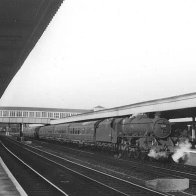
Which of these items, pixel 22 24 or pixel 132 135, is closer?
pixel 22 24

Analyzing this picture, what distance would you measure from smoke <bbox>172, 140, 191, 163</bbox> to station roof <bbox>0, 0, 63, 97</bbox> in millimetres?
12869

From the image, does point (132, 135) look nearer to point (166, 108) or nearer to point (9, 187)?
point (166, 108)

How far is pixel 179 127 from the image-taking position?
27.1 metres

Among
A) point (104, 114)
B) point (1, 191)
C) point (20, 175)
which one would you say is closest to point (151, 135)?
point (20, 175)

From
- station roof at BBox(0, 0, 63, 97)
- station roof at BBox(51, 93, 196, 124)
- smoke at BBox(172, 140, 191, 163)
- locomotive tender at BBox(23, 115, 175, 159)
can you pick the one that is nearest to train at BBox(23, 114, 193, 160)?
locomotive tender at BBox(23, 115, 175, 159)

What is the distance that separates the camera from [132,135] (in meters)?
27.6

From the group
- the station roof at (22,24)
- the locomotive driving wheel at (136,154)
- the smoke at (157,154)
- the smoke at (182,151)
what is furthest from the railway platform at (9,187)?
the locomotive driving wheel at (136,154)

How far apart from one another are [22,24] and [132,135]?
17980mm

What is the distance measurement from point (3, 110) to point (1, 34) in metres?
119

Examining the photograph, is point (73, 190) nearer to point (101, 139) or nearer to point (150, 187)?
point (150, 187)

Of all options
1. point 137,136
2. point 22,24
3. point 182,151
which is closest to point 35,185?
point 22,24

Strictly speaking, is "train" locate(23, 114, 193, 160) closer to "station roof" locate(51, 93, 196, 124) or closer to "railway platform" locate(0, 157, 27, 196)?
"station roof" locate(51, 93, 196, 124)

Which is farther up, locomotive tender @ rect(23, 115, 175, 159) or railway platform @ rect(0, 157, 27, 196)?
locomotive tender @ rect(23, 115, 175, 159)

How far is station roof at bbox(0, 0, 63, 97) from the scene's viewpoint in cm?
910
